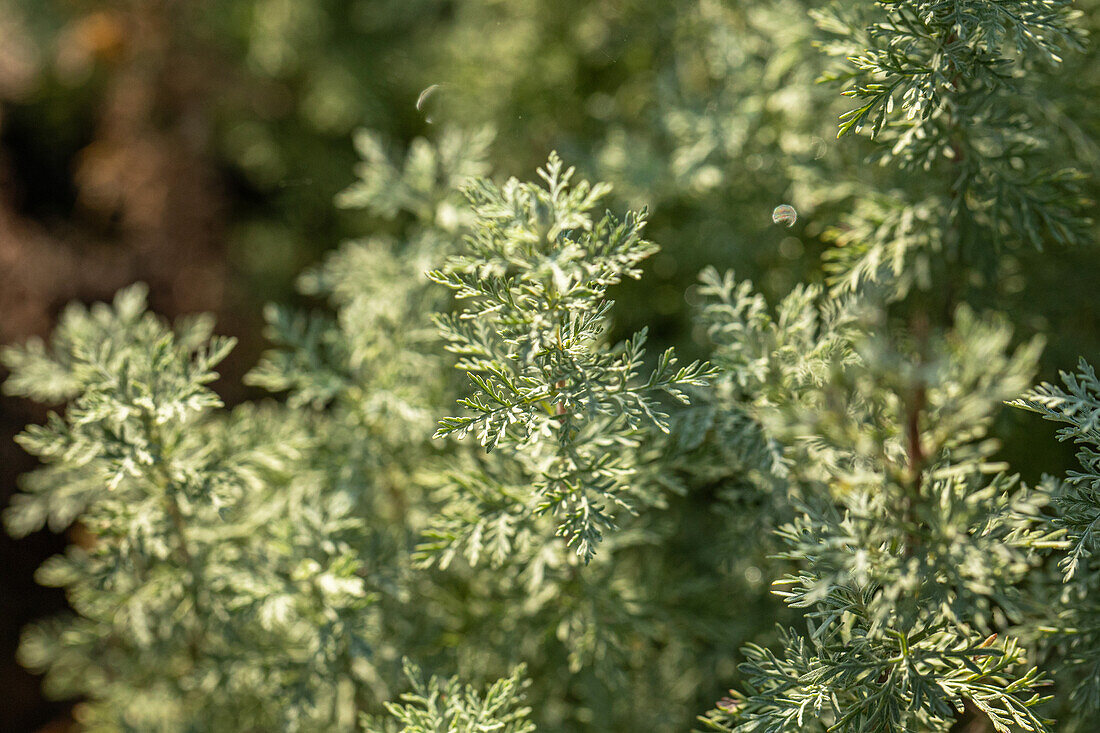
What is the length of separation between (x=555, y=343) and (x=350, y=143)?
1.75m

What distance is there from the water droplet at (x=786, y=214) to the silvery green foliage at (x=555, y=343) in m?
0.49

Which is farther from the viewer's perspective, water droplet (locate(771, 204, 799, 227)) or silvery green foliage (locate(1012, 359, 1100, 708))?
water droplet (locate(771, 204, 799, 227))

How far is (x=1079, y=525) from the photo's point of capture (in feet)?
2.59

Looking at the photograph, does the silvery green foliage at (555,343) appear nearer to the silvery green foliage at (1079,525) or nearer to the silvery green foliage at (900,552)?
the silvery green foliage at (900,552)

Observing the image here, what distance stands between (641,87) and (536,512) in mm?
1164

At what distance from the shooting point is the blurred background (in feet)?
4.05

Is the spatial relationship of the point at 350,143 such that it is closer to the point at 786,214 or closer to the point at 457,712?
the point at 786,214

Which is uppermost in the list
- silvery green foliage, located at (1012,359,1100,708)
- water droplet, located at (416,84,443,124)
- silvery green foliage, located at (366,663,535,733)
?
water droplet, located at (416,84,443,124)

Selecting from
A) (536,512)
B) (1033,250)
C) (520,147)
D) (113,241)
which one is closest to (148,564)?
(536,512)

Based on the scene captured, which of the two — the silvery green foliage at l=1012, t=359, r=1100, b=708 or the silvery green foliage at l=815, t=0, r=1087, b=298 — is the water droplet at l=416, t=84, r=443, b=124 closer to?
the silvery green foliage at l=815, t=0, r=1087, b=298

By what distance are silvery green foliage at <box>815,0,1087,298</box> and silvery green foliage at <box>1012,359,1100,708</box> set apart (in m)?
0.26

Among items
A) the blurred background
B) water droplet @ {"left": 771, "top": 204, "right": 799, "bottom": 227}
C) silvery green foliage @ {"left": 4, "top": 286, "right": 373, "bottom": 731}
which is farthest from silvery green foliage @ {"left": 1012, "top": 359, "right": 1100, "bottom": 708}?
silvery green foliage @ {"left": 4, "top": 286, "right": 373, "bottom": 731}

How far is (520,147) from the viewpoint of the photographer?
168cm

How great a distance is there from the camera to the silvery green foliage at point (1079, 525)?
78 cm
